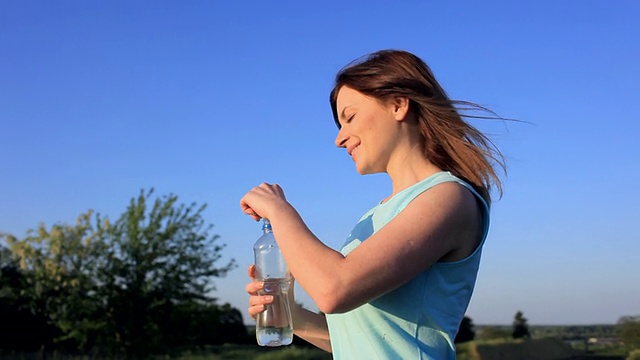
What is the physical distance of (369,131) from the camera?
175 cm

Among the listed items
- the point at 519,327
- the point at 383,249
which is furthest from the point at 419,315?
the point at 519,327

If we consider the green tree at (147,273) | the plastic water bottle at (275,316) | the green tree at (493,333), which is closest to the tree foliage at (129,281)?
the green tree at (147,273)

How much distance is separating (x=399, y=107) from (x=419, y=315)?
0.50 metres

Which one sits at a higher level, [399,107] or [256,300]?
[399,107]

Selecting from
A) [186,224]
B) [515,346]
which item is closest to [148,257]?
[186,224]

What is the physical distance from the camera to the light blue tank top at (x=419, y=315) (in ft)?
5.06

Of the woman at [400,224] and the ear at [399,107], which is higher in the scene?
the ear at [399,107]

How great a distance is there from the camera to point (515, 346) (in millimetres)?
28609

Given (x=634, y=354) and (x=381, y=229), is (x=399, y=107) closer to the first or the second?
(x=381, y=229)

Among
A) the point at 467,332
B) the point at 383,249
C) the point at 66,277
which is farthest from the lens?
the point at 467,332

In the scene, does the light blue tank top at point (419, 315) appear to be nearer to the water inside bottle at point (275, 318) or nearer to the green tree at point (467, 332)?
the water inside bottle at point (275, 318)

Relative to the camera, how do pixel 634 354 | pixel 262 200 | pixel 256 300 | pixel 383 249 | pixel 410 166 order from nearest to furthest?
pixel 383 249 < pixel 262 200 < pixel 410 166 < pixel 256 300 < pixel 634 354

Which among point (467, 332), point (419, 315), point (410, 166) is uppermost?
point (467, 332)

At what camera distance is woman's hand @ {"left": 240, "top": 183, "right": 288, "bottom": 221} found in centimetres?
163
